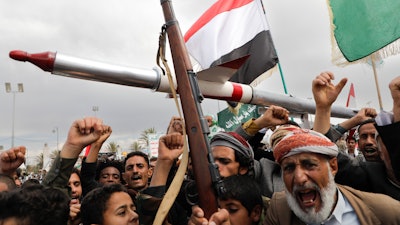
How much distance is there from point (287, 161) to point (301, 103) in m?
1.31

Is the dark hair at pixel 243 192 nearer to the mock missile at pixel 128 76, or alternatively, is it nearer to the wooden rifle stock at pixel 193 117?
the wooden rifle stock at pixel 193 117

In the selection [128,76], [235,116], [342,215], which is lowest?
[342,215]

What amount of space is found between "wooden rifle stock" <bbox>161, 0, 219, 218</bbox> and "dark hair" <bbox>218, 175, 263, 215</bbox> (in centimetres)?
55

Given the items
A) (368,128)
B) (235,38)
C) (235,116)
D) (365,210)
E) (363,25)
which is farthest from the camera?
(235,116)

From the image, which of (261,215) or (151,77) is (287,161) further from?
(151,77)

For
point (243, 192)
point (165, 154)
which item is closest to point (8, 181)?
point (165, 154)

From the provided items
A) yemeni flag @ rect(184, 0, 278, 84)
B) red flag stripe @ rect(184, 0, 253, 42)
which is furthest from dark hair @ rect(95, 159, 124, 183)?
red flag stripe @ rect(184, 0, 253, 42)

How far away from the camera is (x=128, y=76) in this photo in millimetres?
2066

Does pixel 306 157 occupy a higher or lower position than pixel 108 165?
lower

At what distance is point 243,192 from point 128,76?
3.63 feet

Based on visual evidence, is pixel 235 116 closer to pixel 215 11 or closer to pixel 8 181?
pixel 215 11

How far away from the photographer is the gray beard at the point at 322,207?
1845 millimetres

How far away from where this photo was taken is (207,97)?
252cm

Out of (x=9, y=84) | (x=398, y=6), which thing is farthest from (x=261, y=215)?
(x=9, y=84)
